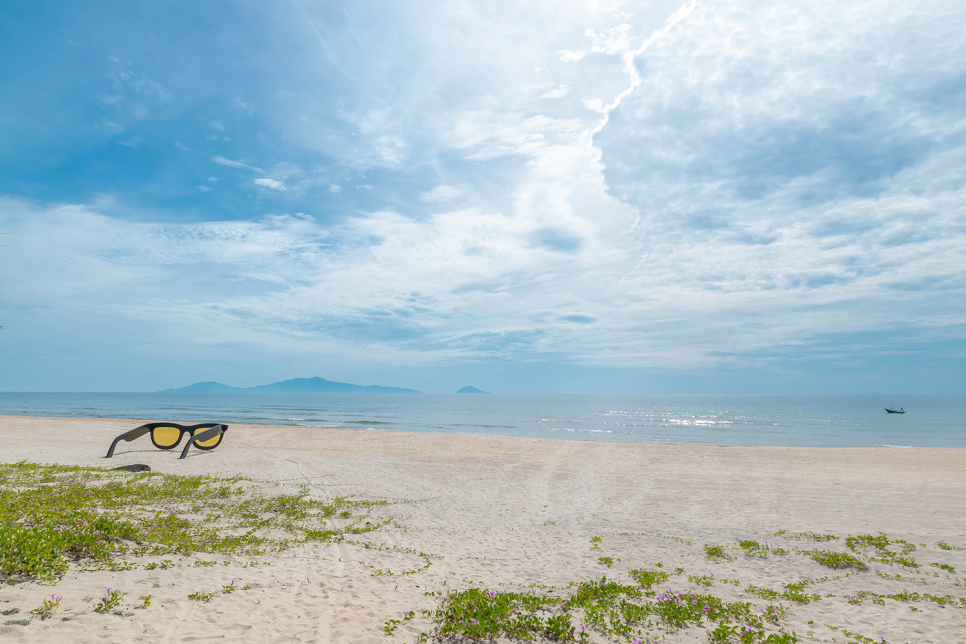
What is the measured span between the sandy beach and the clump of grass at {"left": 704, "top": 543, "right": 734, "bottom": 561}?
7.7 inches

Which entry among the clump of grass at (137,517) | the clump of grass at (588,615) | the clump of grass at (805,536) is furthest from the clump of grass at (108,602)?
the clump of grass at (805,536)

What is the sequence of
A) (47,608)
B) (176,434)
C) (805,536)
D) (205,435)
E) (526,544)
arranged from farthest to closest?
1. (176,434)
2. (205,435)
3. (805,536)
4. (526,544)
5. (47,608)

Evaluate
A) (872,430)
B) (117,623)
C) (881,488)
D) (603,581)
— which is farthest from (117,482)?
(872,430)

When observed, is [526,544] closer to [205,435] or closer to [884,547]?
[884,547]

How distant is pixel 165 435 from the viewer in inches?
967

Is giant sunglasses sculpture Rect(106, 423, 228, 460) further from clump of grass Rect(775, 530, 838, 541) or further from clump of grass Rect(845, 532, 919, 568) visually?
clump of grass Rect(845, 532, 919, 568)

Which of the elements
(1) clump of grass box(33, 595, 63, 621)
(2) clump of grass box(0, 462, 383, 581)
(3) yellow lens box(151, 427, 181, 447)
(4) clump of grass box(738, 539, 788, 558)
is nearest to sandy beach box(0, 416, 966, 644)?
(1) clump of grass box(33, 595, 63, 621)

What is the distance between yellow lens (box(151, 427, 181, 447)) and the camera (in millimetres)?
24469

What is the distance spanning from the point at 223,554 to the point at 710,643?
314 inches

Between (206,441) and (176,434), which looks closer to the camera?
(206,441)

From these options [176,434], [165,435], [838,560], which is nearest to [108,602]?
[838,560]

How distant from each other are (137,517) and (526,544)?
8571mm

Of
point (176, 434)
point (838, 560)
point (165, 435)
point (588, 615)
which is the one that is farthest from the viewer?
point (176, 434)

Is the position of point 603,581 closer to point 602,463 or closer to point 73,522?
point 73,522
